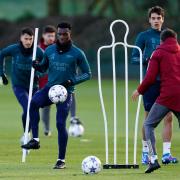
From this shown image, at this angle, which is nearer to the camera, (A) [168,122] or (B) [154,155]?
(B) [154,155]

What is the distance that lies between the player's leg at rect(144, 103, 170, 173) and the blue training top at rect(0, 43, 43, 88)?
382 centimetres

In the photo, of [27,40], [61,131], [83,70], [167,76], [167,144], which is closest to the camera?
[167,76]

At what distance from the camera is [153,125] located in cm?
1415

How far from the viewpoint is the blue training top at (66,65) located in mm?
14938

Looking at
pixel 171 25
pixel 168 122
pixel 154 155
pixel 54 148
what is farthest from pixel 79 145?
pixel 171 25

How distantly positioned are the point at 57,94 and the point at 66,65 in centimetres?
61

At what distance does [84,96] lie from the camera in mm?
35406

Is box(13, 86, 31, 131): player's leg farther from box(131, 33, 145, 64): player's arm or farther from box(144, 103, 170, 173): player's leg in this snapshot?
box(144, 103, 170, 173): player's leg

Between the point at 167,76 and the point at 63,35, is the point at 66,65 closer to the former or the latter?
the point at 63,35

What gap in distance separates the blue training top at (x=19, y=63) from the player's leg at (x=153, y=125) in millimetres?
3818

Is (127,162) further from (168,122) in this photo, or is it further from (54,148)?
(54,148)

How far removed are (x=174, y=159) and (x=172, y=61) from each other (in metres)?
2.41

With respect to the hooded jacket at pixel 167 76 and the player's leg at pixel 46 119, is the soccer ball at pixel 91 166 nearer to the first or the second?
the hooded jacket at pixel 167 76

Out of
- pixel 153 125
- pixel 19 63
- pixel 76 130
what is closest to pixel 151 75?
pixel 153 125
